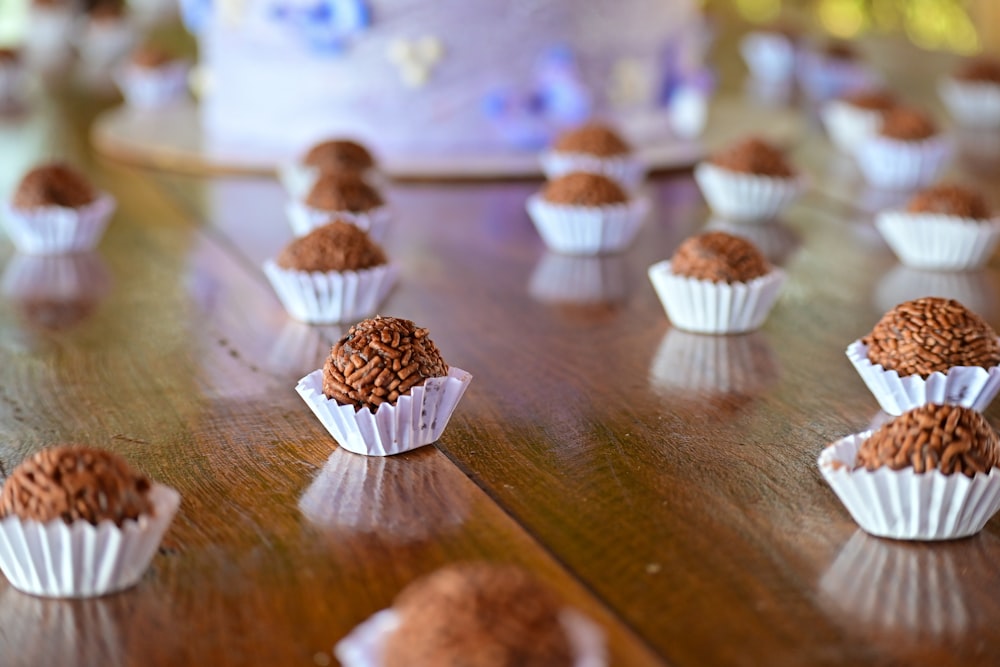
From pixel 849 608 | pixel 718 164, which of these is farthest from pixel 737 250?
pixel 849 608

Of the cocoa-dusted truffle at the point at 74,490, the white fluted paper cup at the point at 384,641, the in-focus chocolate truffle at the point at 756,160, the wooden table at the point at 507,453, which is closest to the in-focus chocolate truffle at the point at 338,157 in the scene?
the wooden table at the point at 507,453

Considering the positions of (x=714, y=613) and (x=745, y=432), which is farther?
(x=745, y=432)

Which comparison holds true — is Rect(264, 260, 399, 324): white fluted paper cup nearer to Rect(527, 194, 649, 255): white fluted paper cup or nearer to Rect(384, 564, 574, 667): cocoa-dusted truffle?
Rect(527, 194, 649, 255): white fluted paper cup

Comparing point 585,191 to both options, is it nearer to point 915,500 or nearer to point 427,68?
point 427,68

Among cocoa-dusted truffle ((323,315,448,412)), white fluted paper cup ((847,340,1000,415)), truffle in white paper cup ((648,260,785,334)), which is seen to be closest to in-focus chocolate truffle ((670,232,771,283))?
truffle in white paper cup ((648,260,785,334))

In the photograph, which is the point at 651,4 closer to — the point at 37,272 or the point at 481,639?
the point at 37,272

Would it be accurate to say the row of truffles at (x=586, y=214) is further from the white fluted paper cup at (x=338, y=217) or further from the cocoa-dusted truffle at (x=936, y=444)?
the cocoa-dusted truffle at (x=936, y=444)
